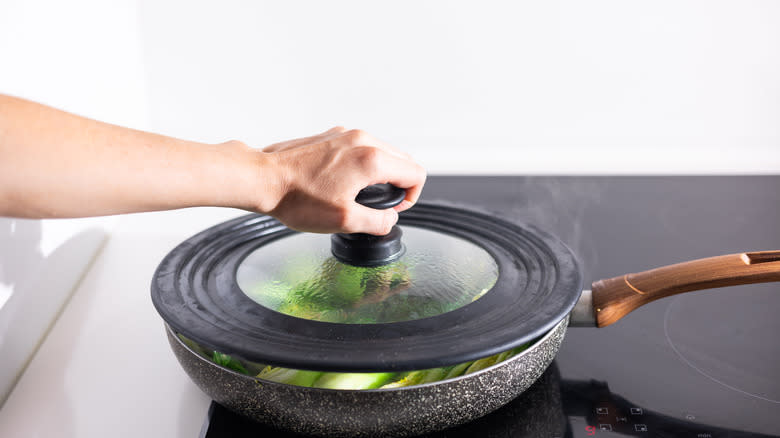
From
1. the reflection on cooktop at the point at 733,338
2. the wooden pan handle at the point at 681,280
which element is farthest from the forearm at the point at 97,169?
the reflection on cooktop at the point at 733,338

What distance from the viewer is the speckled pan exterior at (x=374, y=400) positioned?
0.56m

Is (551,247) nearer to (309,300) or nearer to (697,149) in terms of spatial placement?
(309,300)

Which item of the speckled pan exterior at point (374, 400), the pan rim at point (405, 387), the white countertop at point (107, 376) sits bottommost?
the white countertop at point (107, 376)

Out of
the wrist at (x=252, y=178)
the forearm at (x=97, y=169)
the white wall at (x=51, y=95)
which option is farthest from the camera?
the white wall at (x=51, y=95)

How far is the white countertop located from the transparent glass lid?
0.54 feet

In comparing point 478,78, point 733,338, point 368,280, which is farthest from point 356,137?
point 478,78

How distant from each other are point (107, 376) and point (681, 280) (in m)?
0.70

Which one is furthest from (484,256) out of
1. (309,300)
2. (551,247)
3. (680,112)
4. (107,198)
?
(680,112)

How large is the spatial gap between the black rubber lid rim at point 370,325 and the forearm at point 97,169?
0.11 m

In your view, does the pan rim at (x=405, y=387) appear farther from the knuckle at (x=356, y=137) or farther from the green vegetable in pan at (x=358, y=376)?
the knuckle at (x=356, y=137)

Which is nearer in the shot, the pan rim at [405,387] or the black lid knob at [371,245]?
the pan rim at [405,387]

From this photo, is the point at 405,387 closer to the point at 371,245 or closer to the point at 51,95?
the point at 371,245

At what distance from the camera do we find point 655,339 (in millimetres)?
798

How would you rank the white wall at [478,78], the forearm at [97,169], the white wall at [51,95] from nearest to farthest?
the forearm at [97,169] < the white wall at [51,95] < the white wall at [478,78]
